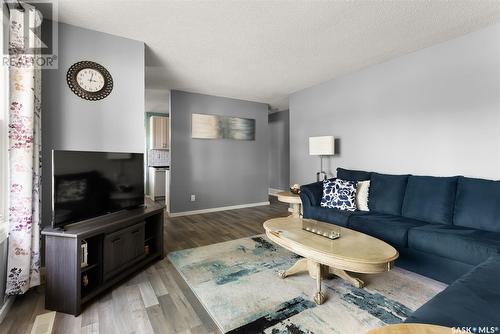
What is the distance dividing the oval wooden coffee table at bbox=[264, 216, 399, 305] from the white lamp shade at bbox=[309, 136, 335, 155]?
176 cm

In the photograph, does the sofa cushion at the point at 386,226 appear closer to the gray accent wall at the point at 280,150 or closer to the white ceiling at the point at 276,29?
the white ceiling at the point at 276,29

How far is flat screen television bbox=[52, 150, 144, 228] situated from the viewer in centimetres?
180

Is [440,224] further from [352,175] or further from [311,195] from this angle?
[311,195]

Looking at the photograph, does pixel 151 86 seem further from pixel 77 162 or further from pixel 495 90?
pixel 495 90

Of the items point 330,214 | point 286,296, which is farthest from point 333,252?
point 330,214

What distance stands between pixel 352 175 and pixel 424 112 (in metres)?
1.18

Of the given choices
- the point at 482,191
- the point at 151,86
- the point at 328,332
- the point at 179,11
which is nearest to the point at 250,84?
the point at 151,86

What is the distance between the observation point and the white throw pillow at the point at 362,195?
121 inches

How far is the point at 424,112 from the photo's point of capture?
2.93m

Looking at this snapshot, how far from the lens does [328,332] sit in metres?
1.52

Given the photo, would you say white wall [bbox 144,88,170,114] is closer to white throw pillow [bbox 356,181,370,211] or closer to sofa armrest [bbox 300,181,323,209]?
sofa armrest [bbox 300,181,323,209]

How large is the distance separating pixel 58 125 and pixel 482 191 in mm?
4218

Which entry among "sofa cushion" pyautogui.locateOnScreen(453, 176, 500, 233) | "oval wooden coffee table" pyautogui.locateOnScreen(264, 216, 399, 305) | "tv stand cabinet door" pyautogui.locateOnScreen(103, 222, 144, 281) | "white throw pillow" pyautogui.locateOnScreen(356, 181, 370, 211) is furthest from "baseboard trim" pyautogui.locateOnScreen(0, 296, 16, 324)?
"sofa cushion" pyautogui.locateOnScreen(453, 176, 500, 233)

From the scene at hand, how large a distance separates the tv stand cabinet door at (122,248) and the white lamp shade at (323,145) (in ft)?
9.27
